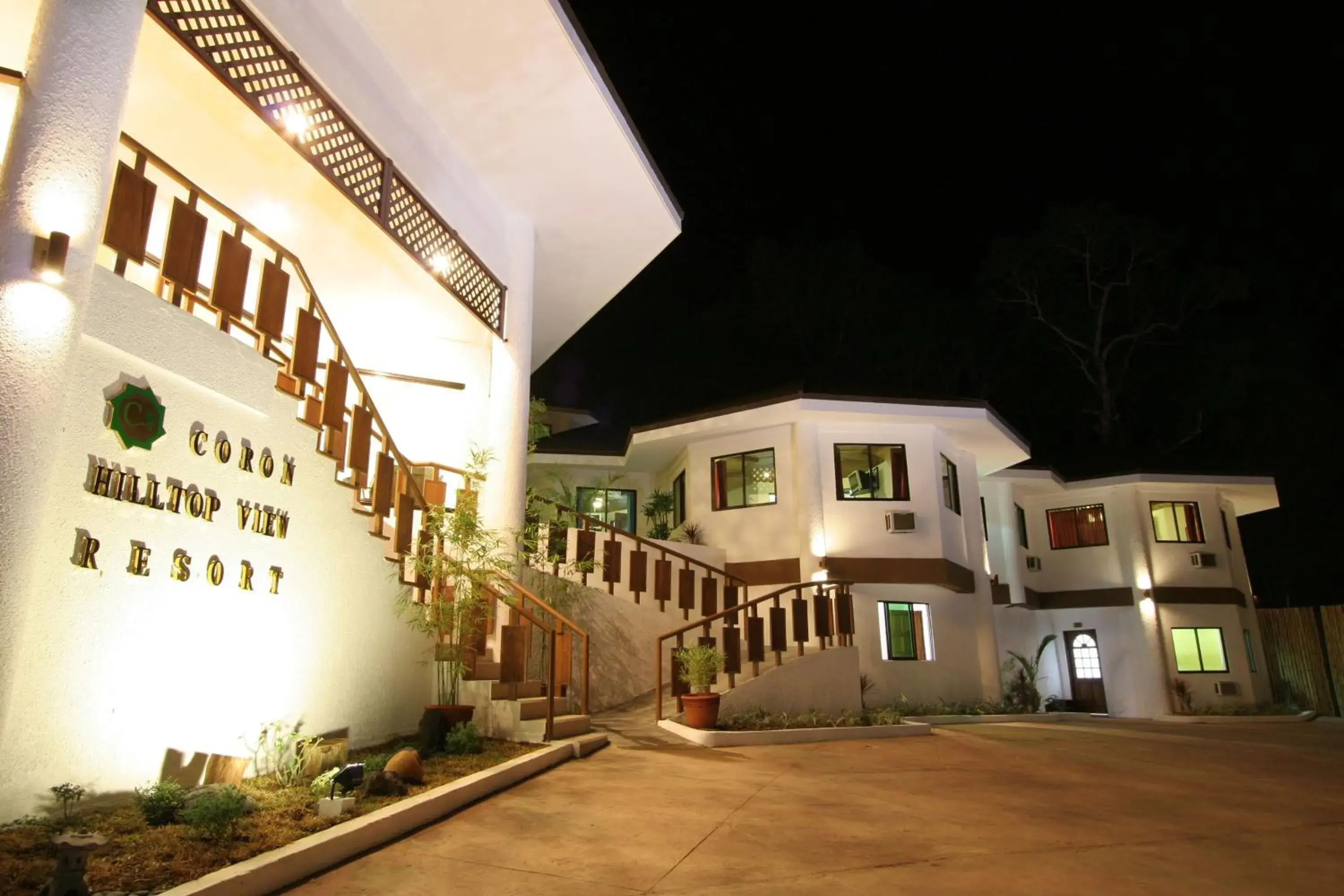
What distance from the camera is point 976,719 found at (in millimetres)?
12555

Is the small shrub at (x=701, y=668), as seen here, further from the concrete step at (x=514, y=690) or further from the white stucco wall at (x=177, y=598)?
the white stucco wall at (x=177, y=598)

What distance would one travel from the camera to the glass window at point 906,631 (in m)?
13.5

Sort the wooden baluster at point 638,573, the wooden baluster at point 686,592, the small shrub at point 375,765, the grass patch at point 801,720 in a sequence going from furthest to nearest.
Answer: the wooden baluster at point 686,592
the wooden baluster at point 638,573
the grass patch at point 801,720
the small shrub at point 375,765

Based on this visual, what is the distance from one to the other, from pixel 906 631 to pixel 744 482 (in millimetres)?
3769

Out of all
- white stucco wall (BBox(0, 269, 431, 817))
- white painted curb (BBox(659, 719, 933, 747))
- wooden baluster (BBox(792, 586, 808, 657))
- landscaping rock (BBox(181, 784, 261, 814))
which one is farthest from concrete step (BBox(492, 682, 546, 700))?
wooden baluster (BBox(792, 586, 808, 657))

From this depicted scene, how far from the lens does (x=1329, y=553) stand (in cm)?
2583

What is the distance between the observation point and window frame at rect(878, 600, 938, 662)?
44.1 ft

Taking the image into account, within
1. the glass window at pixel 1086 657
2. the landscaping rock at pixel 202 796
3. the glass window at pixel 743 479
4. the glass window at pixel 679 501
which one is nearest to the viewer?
the landscaping rock at pixel 202 796

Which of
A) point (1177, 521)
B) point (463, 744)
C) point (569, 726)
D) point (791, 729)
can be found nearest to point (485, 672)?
point (569, 726)

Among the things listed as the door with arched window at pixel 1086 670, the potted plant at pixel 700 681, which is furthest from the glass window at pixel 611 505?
the door with arched window at pixel 1086 670

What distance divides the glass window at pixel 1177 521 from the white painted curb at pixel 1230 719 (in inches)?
156

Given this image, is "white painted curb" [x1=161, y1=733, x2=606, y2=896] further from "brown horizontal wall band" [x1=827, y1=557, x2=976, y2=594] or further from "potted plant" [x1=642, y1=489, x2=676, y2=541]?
"potted plant" [x1=642, y1=489, x2=676, y2=541]

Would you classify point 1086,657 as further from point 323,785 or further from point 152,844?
point 152,844

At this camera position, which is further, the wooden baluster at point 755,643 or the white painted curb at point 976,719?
the white painted curb at point 976,719
